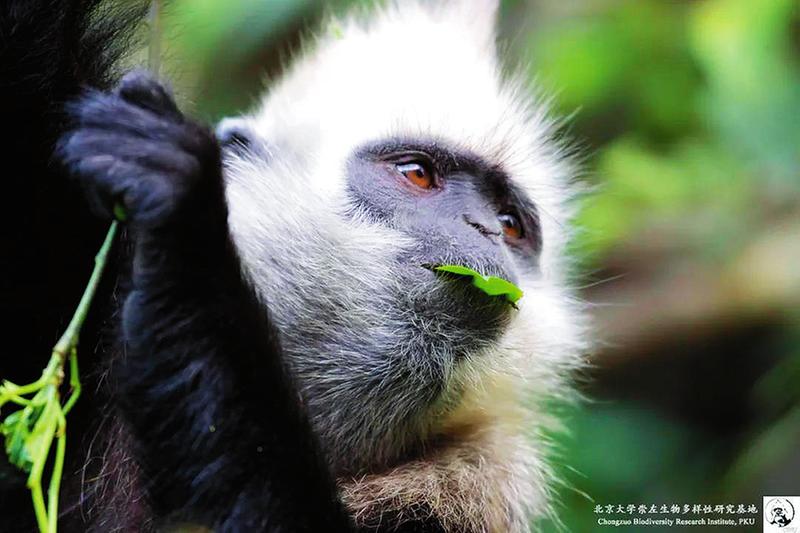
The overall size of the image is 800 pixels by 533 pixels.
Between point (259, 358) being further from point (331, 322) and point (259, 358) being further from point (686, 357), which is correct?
point (686, 357)

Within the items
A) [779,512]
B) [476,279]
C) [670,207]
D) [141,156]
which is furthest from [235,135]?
[670,207]

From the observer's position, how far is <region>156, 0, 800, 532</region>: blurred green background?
178 inches

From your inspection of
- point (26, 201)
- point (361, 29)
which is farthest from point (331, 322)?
point (361, 29)

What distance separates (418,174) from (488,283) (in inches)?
17.6

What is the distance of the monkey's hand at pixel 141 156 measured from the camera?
2.01 meters

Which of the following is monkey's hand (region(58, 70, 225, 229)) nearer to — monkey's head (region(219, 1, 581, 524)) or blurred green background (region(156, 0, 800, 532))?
monkey's head (region(219, 1, 581, 524))

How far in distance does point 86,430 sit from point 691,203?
3.33m

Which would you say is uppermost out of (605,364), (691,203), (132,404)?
(691,203)

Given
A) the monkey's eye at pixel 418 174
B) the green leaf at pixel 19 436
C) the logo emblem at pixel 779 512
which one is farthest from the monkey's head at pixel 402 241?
the logo emblem at pixel 779 512

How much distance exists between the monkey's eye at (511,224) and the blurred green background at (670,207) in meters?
1.03

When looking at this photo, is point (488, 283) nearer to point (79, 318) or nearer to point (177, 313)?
point (177, 313)

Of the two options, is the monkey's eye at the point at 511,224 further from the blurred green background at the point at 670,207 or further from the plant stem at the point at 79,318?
the plant stem at the point at 79,318

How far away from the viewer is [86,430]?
2572 millimetres

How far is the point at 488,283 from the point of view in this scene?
8.59 ft
